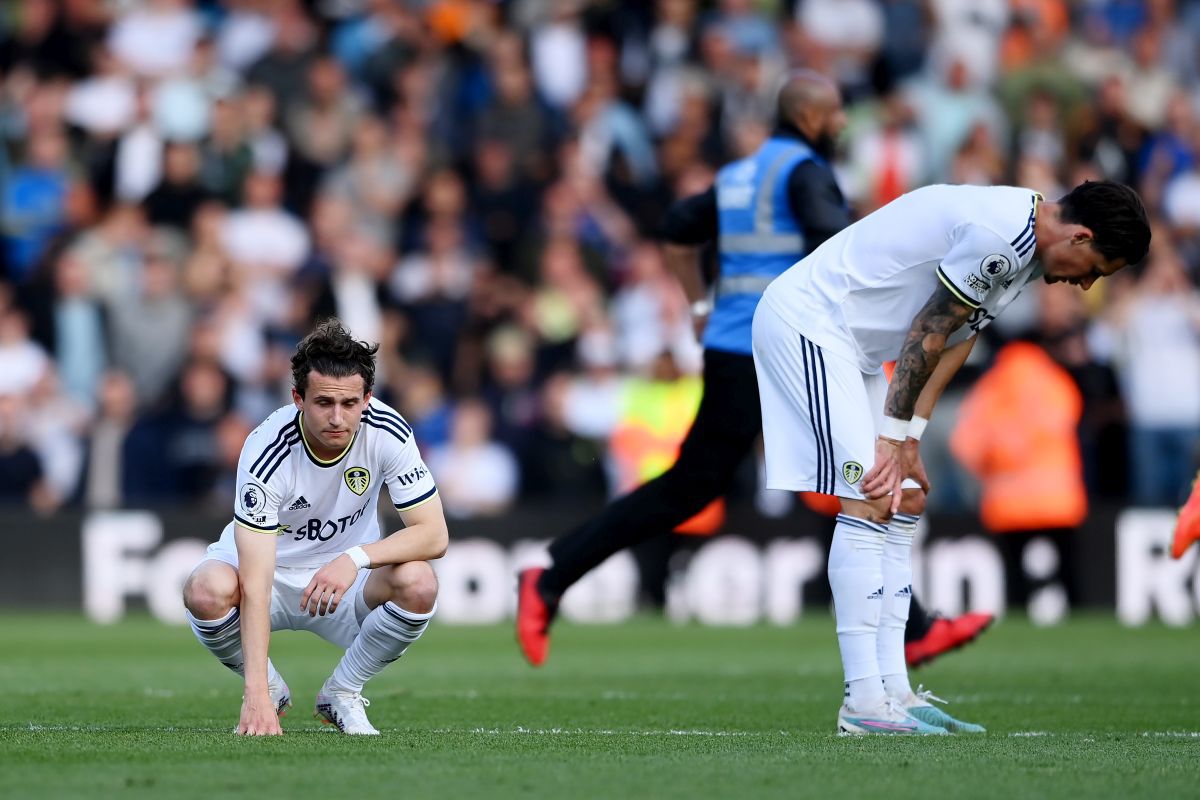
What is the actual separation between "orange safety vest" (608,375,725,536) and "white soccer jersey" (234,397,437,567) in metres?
8.70

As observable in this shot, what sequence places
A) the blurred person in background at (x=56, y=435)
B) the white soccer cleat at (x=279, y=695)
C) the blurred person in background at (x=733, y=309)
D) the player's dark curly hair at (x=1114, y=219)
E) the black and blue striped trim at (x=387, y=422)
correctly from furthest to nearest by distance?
the blurred person in background at (x=56, y=435) < the blurred person in background at (x=733, y=309) < the white soccer cleat at (x=279, y=695) < the black and blue striped trim at (x=387, y=422) < the player's dark curly hair at (x=1114, y=219)

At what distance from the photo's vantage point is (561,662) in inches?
441

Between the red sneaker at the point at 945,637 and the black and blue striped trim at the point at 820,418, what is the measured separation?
153 centimetres

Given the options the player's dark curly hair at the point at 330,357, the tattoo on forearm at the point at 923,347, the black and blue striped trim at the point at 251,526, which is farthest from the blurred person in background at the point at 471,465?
the player's dark curly hair at the point at 330,357

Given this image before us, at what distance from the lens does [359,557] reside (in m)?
6.72

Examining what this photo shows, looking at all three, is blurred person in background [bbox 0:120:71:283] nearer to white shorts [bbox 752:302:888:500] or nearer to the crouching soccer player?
the crouching soccer player

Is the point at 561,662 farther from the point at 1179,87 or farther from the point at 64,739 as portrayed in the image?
the point at 1179,87

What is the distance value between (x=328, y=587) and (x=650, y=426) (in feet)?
30.5

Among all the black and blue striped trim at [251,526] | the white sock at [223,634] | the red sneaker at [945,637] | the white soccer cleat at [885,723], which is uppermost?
the black and blue striped trim at [251,526]

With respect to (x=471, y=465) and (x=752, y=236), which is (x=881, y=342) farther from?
(x=471, y=465)

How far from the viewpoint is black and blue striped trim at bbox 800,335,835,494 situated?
7.08 meters

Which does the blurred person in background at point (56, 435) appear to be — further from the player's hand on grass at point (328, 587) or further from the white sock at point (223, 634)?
the player's hand on grass at point (328, 587)

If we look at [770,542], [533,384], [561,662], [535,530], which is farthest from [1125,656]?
[533,384]

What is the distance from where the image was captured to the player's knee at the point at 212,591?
22.4 ft
